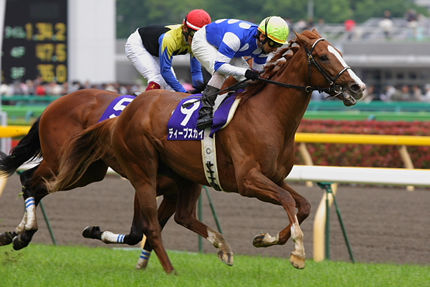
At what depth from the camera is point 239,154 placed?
493cm

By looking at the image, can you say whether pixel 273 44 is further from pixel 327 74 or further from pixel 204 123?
pixel 204 123

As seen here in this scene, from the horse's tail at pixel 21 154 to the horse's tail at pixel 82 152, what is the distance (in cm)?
65

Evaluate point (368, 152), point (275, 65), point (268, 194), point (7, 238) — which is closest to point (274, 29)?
point (275, 65)

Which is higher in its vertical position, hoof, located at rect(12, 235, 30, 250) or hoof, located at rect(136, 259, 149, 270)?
hoof, located at rect(136, 259, 149, 270)

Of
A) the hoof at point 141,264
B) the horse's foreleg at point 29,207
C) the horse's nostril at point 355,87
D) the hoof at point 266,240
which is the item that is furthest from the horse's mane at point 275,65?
the horse's foreleg at point 29,207

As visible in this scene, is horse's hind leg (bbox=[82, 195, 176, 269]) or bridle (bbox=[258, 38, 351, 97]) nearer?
bridle (bbox=[258, 38, 351, 97])

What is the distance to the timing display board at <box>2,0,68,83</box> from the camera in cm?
1744

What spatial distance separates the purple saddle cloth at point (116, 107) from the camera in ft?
19.4

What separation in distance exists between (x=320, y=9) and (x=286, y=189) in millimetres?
50733

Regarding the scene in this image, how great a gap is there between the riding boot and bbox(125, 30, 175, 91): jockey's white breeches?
3.74 ft

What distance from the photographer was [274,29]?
4.96 metres

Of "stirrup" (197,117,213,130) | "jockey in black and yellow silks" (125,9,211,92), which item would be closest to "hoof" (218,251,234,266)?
"stirrup" (197,117,213,130)

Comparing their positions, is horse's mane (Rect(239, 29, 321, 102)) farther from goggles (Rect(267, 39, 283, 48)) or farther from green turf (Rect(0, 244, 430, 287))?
green turf (Rect(0, 244, 430, 287))

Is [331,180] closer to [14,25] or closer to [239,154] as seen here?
[239,154]
